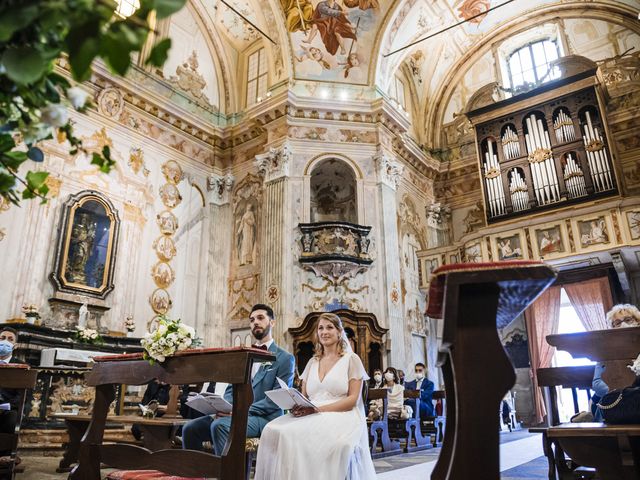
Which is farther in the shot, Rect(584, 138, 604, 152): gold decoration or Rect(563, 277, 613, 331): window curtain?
Rect(584, 138, 604, 152): gold decoration

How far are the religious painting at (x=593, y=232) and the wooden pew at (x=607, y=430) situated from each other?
340 inches

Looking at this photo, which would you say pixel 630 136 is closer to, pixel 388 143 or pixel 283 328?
pixel 388 143

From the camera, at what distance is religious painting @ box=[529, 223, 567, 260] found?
11828 millimetres

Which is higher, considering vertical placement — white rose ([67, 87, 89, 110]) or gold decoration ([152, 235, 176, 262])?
gold decoration ([152, 235, 176, 262])

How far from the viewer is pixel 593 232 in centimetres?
1145

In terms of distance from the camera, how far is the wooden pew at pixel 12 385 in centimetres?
415

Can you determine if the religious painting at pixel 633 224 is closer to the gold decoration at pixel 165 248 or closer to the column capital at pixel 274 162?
the column capital at pixel 274 162

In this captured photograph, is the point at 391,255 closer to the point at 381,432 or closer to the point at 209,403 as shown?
the point at 381,432

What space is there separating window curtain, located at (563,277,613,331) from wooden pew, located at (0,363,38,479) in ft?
38.8

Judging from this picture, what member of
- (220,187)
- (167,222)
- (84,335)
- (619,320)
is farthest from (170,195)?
(619,320)

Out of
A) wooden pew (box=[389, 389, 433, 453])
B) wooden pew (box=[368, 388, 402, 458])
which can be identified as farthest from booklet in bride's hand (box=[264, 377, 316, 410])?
wooden pew (box=[389, 389, 433, 453])

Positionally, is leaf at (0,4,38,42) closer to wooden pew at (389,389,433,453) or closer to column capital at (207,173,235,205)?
wooden pew at (389,389,433,453)

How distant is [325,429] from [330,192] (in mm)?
10959

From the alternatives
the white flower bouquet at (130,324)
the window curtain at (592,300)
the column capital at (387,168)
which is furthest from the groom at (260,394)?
the window curtain at (592,300)
